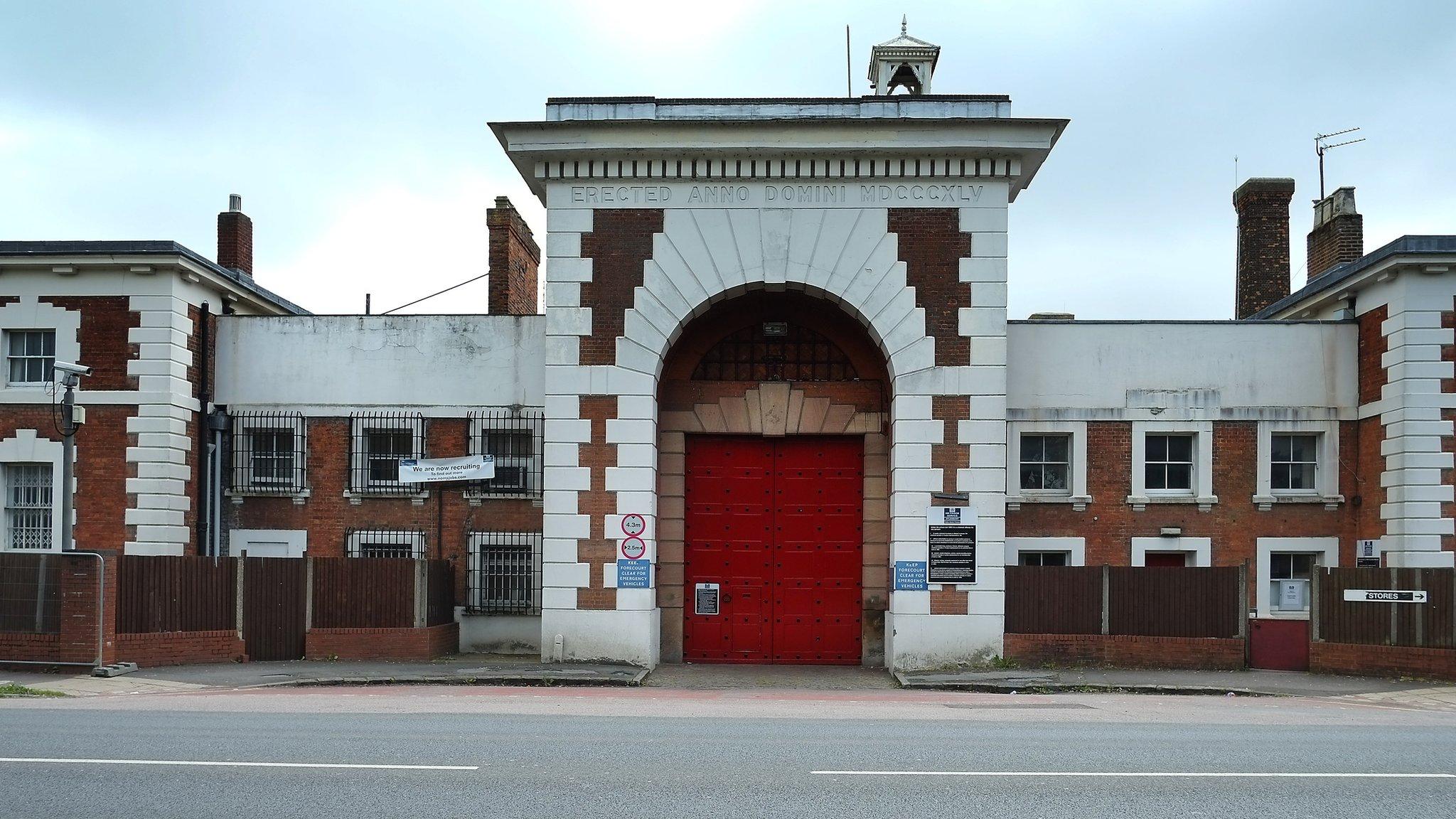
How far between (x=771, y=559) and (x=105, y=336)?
40.7ft

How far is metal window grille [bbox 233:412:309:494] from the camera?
74.9ft

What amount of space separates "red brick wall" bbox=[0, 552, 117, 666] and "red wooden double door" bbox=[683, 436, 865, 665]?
28.8 ft

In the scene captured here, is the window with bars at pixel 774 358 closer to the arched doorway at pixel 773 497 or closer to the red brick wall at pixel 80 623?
the arched doorway at pixel 773 497

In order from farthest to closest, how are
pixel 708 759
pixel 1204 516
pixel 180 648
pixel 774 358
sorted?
1. pixel 1204 516
2. pixel 774 358
3. pixel 180 648
4. pixel 708 759

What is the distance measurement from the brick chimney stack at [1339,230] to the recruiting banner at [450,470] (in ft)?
63.6

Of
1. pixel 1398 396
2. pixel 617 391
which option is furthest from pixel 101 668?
pixel 1398 396

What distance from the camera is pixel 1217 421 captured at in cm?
2230

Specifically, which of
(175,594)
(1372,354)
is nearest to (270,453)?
(175,594)

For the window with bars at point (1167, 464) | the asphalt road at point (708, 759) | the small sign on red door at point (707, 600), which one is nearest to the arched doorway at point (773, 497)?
the small sign on red door at point (707, 600)

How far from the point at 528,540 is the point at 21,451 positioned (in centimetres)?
910

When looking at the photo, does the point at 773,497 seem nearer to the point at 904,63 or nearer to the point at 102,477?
the point at 904,63

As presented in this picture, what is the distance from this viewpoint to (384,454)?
75.7ft

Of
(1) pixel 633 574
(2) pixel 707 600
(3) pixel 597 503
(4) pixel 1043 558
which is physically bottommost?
(2) pixel 707 600

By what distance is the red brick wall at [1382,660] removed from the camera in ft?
60.4
